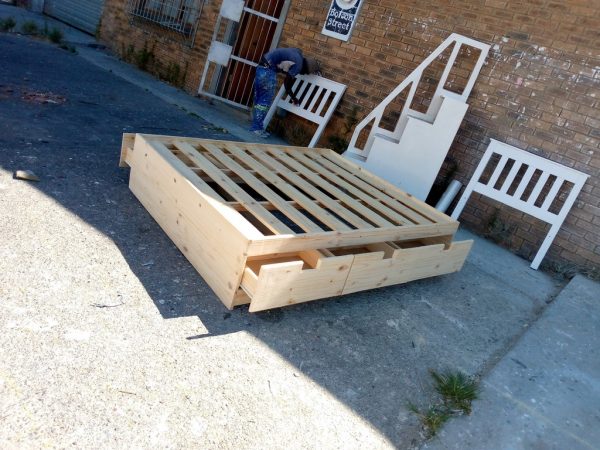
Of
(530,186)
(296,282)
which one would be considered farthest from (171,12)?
(296,282)

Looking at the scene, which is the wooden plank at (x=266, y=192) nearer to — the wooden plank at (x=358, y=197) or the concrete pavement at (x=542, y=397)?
the wooden plank at (x=358, y=197)

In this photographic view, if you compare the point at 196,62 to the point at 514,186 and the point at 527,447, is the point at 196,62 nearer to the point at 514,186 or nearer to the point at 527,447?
the point at 514,186

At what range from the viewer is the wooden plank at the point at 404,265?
10.2 feet

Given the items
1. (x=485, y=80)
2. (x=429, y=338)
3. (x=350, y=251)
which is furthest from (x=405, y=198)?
(x=485, y=80)

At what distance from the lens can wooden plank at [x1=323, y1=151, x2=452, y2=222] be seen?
13.5ft

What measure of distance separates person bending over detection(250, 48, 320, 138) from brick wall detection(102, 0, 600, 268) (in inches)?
19.0

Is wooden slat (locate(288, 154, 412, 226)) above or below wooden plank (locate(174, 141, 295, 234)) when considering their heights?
above

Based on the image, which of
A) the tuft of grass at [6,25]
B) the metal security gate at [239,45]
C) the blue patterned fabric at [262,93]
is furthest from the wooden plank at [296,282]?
the tuft of grass at [6,25]

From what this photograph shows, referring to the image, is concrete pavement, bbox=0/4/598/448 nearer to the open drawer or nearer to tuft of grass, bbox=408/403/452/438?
tuft of grass, bbox=408/403/452/438

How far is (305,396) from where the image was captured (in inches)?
94.7

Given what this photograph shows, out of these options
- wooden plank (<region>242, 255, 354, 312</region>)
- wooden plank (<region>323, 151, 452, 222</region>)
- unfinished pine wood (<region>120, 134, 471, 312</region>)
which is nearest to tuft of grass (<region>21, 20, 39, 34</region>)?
unfinished pine wood (<region>120, 134, 471, 312</region>)

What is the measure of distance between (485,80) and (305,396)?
4.32 meters

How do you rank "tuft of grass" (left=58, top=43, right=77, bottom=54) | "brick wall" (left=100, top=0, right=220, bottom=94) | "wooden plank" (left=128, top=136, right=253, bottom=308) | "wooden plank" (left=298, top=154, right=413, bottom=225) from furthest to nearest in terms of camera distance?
1. "tuft of grass" (left=58, top=43, right=77, bottom=54)
2. "brick wall" (left=100, top=0, right=220, bottom=94)
3. "wooden plank" (left=298, top=154, right=413, bottom=225)
4. "wooden plank" (left=128, top=136, right=253, bottom=308)

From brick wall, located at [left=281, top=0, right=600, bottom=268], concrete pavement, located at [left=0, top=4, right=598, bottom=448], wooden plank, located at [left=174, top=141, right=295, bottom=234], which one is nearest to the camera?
concrete pavement, located at [left=0, top=4, right=598, bottom=448]
